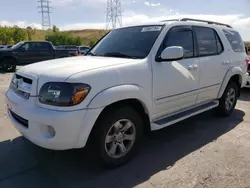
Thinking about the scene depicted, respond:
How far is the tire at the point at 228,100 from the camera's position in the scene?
5.28m

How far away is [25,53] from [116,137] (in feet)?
45.3

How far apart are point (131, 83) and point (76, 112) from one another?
0.81 m

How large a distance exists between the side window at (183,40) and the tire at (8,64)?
40.6 ft

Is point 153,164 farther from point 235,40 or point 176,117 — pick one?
point 235,40

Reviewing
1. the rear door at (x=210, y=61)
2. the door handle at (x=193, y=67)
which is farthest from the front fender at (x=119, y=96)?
the rear door at (x=210, y=61)

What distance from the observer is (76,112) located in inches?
110

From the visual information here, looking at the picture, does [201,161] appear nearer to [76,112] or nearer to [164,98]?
[164,98]

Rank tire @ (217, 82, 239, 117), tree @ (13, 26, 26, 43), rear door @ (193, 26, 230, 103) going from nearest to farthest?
1. rear door @ (193, 26, 230, 103)
2. tire @ (217, 82, 239, 117)
3. tree @ (13, 26, 26, 43)

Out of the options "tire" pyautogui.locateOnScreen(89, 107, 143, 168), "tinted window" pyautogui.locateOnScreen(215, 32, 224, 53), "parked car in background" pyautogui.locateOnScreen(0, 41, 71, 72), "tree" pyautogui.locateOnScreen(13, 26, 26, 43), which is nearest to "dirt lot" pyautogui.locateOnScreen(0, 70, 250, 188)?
"tire" pyautogui.locateOnScreen(89, 107, 143, 168)

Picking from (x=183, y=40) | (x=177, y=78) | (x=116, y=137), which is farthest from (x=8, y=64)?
(x=116, y=137)

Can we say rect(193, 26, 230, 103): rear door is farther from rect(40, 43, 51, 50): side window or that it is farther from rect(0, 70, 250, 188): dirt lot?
rect(40, 43, 51, 50): side window

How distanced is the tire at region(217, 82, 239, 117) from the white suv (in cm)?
35

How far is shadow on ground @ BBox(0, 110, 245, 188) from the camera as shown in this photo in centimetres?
303

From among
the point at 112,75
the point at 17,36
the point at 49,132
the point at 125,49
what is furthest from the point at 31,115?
the point at 17,36
